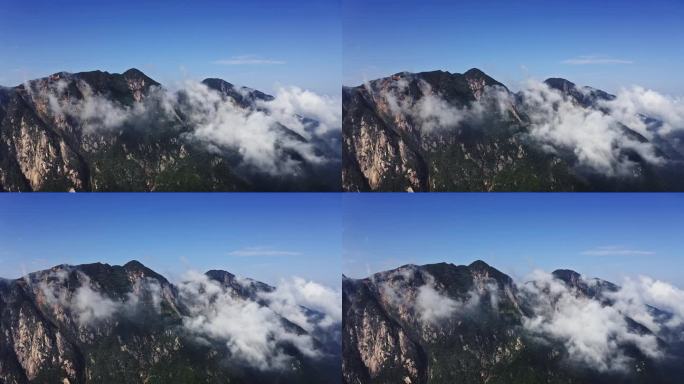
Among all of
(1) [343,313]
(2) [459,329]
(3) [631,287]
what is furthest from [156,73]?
(3) [631,287]

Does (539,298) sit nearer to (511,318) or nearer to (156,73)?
(511,318)

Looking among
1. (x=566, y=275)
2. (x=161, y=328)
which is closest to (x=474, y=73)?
(x=566, y=275)

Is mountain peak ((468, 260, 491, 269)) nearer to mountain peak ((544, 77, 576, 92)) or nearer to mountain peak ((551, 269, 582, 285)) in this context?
mountain peak ((551, 269, 582, 285))

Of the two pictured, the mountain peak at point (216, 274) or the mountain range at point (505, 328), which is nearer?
the mountain range at point (505, 328)

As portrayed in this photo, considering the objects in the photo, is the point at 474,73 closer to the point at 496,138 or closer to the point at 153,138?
the point at 496,138

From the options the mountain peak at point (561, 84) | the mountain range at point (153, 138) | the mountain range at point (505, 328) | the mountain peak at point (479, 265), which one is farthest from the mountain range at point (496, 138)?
the mountain range at point (505, 328)

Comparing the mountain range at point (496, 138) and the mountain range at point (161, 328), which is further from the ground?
the mountain range at point (496, 138)

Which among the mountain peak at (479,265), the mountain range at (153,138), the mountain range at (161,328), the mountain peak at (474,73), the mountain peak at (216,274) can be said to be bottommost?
the mountain range at (161,328)

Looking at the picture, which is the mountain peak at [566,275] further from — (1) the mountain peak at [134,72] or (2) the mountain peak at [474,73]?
(1) the mountain peak at [134,72]
